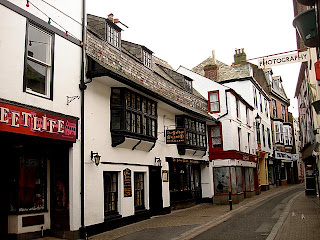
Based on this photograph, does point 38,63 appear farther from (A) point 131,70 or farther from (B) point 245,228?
(B) point 245,228

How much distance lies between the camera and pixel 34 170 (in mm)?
10469

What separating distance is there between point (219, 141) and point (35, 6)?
17.0 meters

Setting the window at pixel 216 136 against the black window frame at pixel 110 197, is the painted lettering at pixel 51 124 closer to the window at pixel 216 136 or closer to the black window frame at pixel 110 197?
the black window frame at pixel 110 197

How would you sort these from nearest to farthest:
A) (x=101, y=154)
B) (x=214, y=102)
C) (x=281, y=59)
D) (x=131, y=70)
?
(x=281, y=59) < (x=101, y=154) < (x=131, y=70) < (x=214, y=102)

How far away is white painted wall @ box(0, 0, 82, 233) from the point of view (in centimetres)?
857

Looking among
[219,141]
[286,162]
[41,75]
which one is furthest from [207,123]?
[286,162]

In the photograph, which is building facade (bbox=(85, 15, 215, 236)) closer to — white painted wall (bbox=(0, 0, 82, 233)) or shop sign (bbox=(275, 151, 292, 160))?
white painted wall (bbox=(0, 0, 82, 233))

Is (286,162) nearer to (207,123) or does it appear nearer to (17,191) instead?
(207,123)

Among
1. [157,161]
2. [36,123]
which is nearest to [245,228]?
[157,161]

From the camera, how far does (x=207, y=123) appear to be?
23984 mm

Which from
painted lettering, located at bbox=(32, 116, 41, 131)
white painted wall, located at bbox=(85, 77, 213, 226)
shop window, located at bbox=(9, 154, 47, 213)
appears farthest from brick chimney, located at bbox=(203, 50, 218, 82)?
painted lettering, located at bbox=(32, 116, 41, 131)

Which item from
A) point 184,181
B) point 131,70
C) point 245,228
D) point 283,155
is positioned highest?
point 131,70

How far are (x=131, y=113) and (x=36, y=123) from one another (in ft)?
17.2

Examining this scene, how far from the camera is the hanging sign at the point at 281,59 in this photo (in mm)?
9258
